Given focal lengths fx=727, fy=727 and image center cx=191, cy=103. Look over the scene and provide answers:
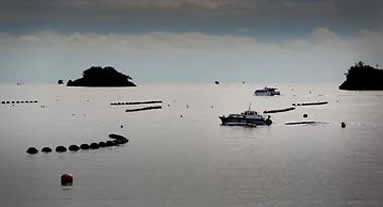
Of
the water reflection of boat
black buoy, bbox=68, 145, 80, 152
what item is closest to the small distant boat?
the water reflection of boat

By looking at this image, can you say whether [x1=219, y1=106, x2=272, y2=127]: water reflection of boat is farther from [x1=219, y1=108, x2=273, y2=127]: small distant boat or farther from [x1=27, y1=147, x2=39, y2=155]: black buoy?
[x1=27, y1=147, x2=39, y2=155]: black buoy

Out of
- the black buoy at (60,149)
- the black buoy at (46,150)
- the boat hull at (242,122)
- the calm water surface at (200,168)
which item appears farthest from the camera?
the boat hull at (242,122)

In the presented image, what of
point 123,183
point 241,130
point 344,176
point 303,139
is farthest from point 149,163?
point 241,130

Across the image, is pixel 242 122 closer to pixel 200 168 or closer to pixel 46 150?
pixel 46 150

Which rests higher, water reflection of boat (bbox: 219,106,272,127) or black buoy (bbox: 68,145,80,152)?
water reflection of boat (bbox: 219,106,272,127)

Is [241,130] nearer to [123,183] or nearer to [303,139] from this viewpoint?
[303,139]

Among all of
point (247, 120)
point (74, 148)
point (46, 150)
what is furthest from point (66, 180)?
point (247, 120)

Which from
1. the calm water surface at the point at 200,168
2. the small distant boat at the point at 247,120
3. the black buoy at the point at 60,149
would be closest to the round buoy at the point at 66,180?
the calm water surface at the point at 200,168

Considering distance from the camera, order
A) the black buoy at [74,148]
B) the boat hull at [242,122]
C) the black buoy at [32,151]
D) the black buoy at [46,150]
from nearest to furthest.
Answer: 1. the black buoy at [32,151]
2. the black buoy at [46,150]
3. the black buoy at [74,148]
4. the boat hull at [242,122]

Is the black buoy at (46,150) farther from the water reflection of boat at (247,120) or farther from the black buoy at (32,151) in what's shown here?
the water reflection of boat at (247,120)

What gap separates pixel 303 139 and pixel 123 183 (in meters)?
31.3

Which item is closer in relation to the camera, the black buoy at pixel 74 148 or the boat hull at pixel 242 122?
the black buoy at pixel 74 148

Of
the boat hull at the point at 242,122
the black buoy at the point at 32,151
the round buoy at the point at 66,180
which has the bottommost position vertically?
the round buoy at the point at 66,180

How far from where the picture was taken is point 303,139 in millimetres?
67125
